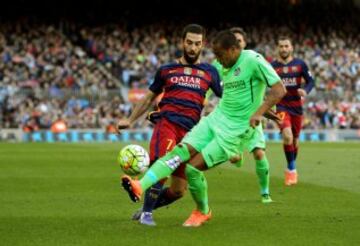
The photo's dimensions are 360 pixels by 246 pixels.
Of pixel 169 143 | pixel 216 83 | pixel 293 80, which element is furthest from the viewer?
pixel 293 80

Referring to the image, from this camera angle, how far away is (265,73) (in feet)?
32.7

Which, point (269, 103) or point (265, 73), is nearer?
point (269, 103)

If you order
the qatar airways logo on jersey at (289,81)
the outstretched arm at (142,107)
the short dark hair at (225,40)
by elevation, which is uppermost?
the short dark hair at (225,40)

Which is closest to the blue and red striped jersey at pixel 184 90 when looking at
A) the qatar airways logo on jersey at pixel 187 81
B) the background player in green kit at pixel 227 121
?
the qatar airways logo on jersey at pixel 187 81

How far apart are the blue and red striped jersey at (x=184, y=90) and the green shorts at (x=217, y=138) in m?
0.54

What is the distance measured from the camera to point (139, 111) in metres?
10.7

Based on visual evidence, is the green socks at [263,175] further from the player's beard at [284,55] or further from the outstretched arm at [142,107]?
the player's beard at [284,55]

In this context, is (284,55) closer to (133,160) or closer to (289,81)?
(289,81)

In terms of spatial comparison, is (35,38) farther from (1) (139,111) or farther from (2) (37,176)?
(1) (139,111)

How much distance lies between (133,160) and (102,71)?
3367 cm

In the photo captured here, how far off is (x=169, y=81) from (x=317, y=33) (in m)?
41.6

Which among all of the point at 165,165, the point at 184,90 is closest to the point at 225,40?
the point at 184,90

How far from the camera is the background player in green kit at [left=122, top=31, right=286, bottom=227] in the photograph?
32.0 feet

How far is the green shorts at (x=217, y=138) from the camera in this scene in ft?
32.3
